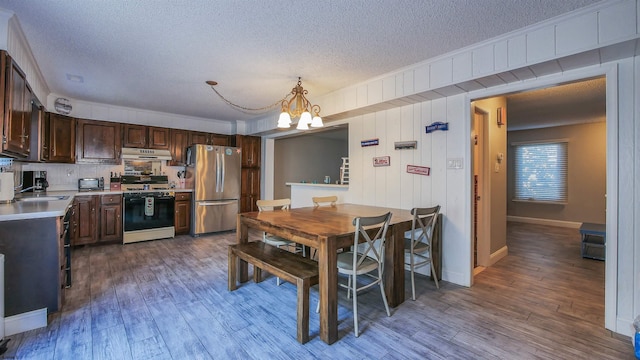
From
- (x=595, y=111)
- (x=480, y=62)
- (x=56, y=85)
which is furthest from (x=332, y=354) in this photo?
(x=595, y=111)

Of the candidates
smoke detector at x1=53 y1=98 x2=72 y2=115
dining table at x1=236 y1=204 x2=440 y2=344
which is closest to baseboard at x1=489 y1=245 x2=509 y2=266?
dining table at x1=236 y1=204 x2=440 y2=344

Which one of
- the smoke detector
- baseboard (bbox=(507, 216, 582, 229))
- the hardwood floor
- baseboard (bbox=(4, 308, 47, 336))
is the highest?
the smoke detector

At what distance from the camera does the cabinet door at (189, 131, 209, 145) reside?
227 inches

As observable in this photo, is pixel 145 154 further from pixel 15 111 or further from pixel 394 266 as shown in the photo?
pixel 394 266

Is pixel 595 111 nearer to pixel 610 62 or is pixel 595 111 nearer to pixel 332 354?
pixel 610 62

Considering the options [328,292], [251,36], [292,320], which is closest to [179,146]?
[251,36]

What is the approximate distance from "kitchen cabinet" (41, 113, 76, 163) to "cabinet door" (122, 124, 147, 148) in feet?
2.28

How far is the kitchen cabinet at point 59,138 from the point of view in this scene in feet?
13.9

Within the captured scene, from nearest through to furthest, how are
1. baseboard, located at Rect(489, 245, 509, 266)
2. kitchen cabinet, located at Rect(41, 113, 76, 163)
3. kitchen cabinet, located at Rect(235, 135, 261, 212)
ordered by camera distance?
baseboard, located at Rect(489, 245, 509, 266)
kitchen cabinet, located at Rect(41, 113, 76, 163)
kitchen cabinet, located at Rect(235, 135, 261, 212)

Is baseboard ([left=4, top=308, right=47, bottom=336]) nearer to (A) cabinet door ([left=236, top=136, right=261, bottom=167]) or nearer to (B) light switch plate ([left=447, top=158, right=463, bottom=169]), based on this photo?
(B) light switch plate ([left=447, top=158, right=463, bottom=169])

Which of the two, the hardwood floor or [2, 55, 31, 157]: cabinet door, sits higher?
[2, 55, 31, 157]: cabinet door

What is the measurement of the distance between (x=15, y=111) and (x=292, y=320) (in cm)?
297

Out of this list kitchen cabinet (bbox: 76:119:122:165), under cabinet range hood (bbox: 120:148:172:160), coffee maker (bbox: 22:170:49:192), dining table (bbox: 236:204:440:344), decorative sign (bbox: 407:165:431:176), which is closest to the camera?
dining table (bbox: 236:204:440:344)

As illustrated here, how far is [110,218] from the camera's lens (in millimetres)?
4645
